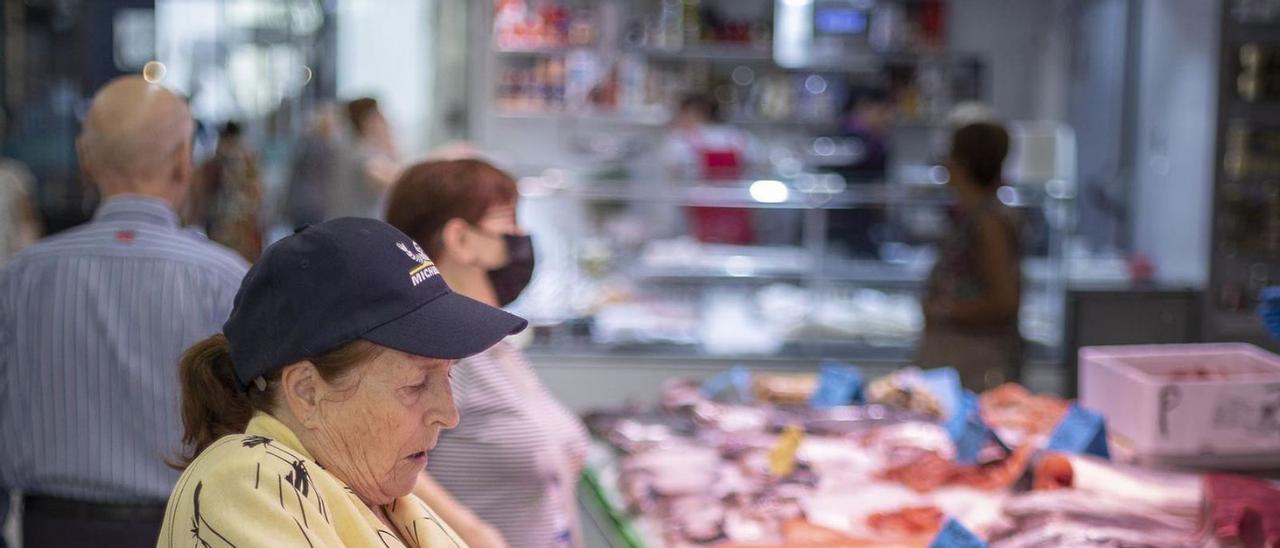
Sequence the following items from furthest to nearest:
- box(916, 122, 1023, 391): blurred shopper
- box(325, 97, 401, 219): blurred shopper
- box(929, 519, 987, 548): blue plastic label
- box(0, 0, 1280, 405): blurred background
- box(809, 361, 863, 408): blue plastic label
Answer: box(325, 97, 401, 219): blurred shopper → box(0, 0, 1280, 405): blurred background → box(916, 122, 1023, 391): blurred shopper → box(809, 361, 863, 408): blue plastic label → box(929, 519, 987, 548): blue plastic label

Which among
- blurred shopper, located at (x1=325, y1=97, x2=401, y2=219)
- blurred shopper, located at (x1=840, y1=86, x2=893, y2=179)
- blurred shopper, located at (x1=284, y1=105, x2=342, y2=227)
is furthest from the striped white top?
blurred shopper, located at (x1=284, y1=105, x2=342, y2=227)

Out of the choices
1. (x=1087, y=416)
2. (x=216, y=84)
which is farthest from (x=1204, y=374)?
(x=216, y=84)

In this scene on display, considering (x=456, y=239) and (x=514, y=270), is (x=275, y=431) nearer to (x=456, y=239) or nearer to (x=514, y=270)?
(x=456, y=239)

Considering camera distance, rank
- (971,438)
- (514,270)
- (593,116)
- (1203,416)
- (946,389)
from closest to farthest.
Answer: (514,270), (1203,416), (971,438), (946,389), (593,116)

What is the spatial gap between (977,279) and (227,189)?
5025mm

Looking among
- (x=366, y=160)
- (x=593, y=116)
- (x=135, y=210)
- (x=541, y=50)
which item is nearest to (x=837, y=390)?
(x=135, y=210)

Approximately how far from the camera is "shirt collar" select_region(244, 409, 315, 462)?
65.6 inches

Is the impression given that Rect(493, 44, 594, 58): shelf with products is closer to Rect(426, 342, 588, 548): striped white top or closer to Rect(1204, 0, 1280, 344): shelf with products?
Rect(1204, 0, 1280, 344): shelf with products

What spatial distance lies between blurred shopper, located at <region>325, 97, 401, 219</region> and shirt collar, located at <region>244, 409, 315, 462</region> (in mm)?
6138

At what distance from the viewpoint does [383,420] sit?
1.70m

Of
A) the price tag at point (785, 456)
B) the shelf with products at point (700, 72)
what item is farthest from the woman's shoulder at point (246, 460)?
the shelf with products at point (700, 72)

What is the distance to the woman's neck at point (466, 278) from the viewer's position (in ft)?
9.59

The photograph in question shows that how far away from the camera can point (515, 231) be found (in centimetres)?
298

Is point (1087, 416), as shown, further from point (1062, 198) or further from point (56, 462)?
point (1062, 198)
